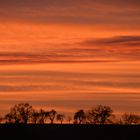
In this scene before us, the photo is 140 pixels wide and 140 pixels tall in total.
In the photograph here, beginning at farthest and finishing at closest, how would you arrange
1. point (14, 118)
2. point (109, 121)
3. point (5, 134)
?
point (109, 121) < point (14, 118) < point (5, 134)

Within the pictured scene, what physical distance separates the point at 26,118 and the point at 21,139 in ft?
101

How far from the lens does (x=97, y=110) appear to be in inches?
4811

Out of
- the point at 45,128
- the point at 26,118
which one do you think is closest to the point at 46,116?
the point at 26,118

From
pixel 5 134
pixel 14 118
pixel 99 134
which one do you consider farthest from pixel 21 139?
pixel 14 118

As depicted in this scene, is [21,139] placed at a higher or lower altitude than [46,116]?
lower

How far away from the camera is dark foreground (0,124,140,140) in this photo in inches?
3078

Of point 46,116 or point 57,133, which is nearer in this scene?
point 57,133

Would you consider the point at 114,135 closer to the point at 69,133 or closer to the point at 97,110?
the point at 69,133

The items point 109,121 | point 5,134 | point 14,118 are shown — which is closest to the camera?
point 5,134

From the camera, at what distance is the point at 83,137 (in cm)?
8019

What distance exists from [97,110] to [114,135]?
137 feet

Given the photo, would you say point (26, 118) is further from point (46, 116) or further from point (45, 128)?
point (45, 128)

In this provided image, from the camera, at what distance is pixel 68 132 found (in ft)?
265

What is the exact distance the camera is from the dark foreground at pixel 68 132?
257ft
